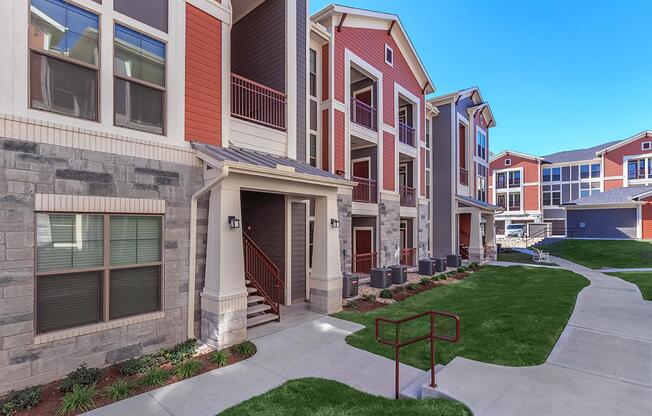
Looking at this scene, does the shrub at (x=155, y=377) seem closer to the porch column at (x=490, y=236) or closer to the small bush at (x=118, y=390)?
the small bush at (x=118, y=390)

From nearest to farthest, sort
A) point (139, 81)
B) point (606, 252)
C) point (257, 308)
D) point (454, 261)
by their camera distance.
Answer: point (139, 81)
point (257, 308)
point (454, 261)
point (606, 252)

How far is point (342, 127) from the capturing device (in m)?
12.8

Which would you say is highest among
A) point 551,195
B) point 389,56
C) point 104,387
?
point 389,56

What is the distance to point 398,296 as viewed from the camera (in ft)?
36.4

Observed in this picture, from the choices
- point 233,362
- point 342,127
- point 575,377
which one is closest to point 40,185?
point 233,362

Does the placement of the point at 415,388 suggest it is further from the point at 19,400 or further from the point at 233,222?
the point at 19,400

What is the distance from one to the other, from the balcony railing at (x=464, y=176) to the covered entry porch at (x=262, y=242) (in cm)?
1499

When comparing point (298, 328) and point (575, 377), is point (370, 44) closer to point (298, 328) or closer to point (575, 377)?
point (298, 328)

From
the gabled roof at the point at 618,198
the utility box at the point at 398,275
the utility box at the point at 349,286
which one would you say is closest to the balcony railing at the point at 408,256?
the utility box at the point at 398,275

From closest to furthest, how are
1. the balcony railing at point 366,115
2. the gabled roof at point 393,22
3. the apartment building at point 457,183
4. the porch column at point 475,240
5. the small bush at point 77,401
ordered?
the small bush at point 77,401, the gabled roof at point 393,22, the balcony railing at point 366,115, the porch column at point 475,240, the apartment building at point 457,183

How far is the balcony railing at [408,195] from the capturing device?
57.3ft

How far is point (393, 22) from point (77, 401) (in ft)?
56.3

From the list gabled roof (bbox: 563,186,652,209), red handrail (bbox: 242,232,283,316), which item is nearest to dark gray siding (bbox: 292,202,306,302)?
red handrail (bbox: 242,232,283,316)

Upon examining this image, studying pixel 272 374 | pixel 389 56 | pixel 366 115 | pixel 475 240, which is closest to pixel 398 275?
pixel 366 115
